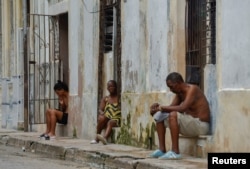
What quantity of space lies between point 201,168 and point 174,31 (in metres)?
2.81

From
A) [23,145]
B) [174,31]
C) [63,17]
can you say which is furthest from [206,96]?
[63,17]

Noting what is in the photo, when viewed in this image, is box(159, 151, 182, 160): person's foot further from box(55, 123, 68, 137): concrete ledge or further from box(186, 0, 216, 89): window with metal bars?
box(55, 123, 68, 137): concrete ledge

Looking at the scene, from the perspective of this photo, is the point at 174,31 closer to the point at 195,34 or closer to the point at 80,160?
the point at 195,34

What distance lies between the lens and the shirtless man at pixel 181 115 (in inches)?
372

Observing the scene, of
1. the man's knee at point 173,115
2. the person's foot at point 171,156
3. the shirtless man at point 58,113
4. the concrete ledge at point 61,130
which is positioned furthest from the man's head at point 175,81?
the concrete ledge at point 61,130

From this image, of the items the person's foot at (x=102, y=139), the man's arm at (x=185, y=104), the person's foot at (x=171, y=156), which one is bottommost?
the person's foot at (x=102, y=139)

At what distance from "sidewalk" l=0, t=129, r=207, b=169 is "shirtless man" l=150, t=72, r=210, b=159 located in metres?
0.31

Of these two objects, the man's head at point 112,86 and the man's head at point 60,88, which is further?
the man's head at point 60,88

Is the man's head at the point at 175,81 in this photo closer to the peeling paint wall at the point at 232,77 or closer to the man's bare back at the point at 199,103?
the man's bare back at the point at 199,103

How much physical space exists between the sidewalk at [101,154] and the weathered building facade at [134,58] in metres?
0.39

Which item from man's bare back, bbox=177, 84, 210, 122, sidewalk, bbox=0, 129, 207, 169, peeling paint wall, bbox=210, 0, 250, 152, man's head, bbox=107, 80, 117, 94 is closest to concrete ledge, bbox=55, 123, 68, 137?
sidewalk, bbox=0, 129, 207, 169

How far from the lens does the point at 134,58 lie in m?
11.9

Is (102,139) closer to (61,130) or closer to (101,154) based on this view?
(101,154)

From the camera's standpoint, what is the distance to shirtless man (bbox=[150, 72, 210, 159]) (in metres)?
9.44
